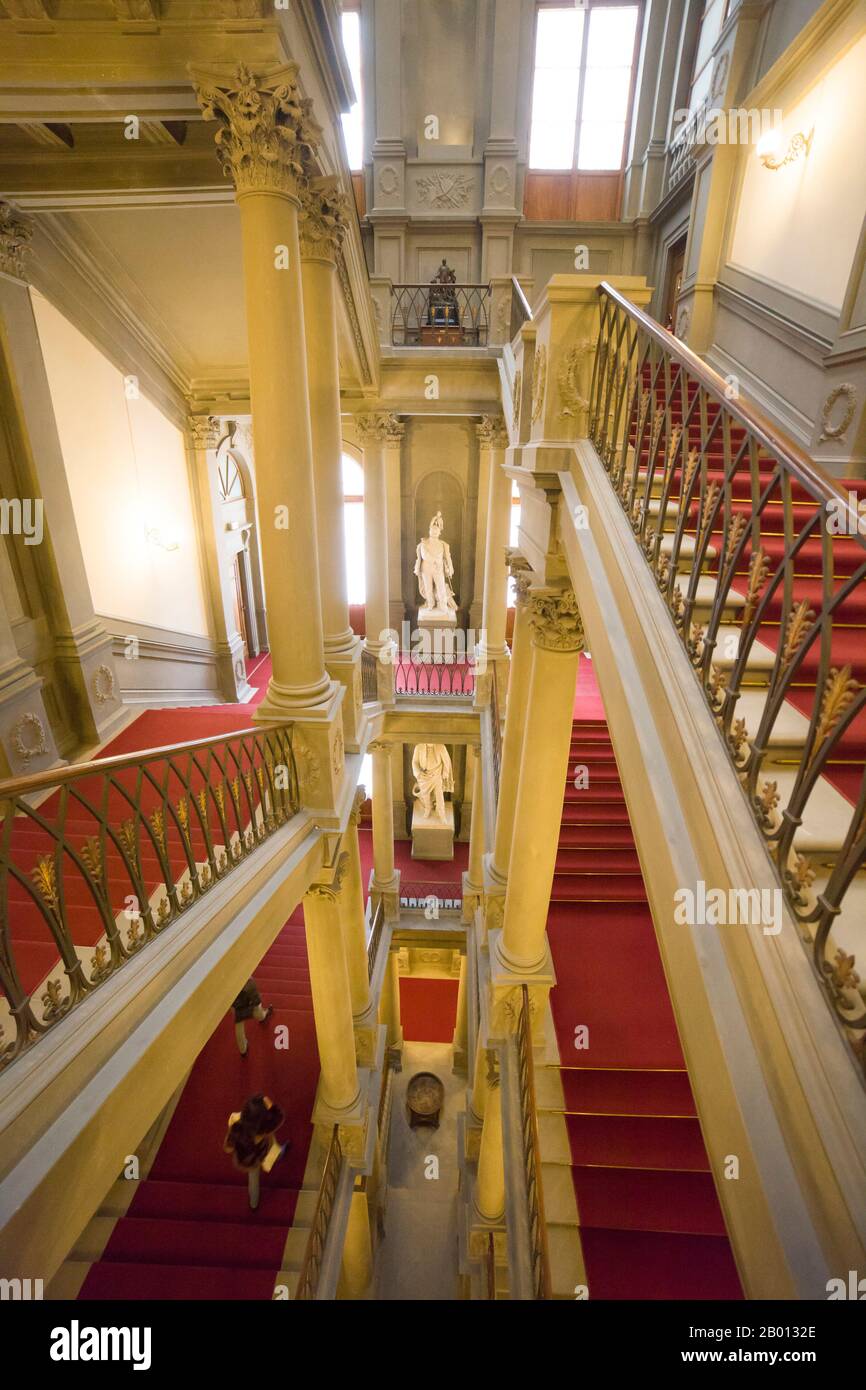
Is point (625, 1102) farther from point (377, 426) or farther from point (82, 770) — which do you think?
point (377, 426)

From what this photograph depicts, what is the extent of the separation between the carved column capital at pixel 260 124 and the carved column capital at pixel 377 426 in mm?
5208

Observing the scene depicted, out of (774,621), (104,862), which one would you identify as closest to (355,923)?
(104,862)

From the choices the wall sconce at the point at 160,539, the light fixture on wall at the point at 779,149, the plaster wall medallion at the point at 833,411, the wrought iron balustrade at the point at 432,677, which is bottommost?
the wrought iron balustrade at the point at 432,677

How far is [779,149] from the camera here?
5.62m

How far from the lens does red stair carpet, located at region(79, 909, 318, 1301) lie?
13.2 ft

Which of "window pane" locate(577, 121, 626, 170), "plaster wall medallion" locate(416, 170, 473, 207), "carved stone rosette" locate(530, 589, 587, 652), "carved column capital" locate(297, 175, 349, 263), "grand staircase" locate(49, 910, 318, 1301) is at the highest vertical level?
"window pane" locate(577, 121, 626, 170)

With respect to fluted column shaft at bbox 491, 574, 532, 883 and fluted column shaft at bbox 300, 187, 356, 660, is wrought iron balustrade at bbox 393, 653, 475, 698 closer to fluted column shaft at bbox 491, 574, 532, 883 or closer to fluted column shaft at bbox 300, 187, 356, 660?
fluted column shaft at bbox 491, 574, 532, 883

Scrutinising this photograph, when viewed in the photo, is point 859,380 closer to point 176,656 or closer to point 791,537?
point 791,537

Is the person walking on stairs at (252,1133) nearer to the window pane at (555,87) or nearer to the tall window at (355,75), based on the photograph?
the tall window at (355,75)

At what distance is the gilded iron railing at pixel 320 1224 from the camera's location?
4.05m

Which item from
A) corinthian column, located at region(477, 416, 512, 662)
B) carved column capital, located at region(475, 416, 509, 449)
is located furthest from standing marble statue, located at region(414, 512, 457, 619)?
carved column capital, located at region(475, 416, 509, 449)

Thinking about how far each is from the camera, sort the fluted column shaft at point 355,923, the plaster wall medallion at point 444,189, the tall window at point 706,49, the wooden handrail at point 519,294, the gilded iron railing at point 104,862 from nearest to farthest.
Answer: the gilded iron railing at point 104,862 < the fluted column shaft at point 355,923 < the wooden handrail at point 519,294 < the tall window at point 706,49 < the plaster wall medallion at point 444,189

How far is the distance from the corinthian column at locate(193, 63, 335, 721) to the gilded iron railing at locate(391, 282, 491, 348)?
6564 millimetres

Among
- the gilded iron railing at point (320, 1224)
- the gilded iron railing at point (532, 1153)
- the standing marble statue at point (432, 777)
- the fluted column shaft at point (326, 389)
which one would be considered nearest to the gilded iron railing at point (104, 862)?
the fluted column shaft at point (326, 389)
